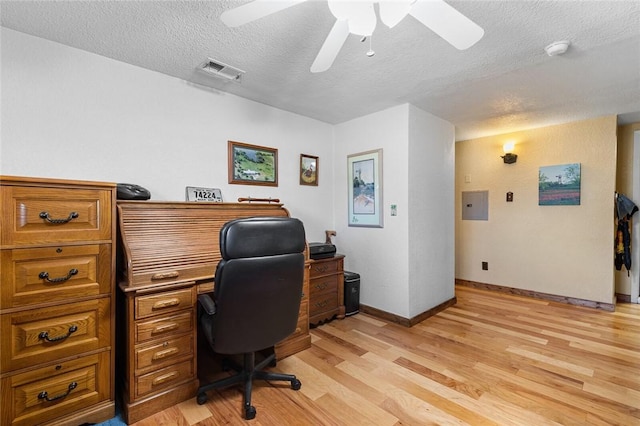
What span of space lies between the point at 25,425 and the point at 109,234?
3.44 ft

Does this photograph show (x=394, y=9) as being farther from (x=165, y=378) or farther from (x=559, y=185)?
(x=559, y=185)

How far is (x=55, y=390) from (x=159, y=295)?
26.8 inches

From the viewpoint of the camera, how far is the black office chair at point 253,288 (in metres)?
1.59

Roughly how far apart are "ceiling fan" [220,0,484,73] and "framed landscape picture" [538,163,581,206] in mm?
3459

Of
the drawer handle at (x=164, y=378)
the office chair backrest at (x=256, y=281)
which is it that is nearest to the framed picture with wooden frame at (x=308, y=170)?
the office chair backrest at (x=256, y=281)

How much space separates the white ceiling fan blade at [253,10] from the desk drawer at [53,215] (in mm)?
1265

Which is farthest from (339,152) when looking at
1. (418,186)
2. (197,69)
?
(197,69)

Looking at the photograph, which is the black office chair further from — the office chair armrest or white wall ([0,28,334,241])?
white wall ([0,28,334,241])

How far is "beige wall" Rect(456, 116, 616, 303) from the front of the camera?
361cm

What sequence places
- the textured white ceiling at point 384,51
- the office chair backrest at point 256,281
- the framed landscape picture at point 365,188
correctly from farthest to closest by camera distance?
the framed landscape picture at point 365,188, the textured white ceiling at point 384,51, the office chair backrest at point 256,281

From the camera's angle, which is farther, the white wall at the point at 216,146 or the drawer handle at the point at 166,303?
the white wall at the point at 216,146

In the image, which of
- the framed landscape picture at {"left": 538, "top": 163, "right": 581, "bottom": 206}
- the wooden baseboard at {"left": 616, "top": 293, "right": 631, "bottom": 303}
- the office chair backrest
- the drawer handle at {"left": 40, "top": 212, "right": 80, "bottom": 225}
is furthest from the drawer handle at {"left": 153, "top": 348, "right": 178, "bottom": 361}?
the wooden baseboard at {"left": 616, "top": 293, "right": 631, "bottom": 303}

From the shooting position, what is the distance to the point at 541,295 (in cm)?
405

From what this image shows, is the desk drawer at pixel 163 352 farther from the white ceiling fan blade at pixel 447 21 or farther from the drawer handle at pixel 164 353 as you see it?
the white ceiling fan blade at pixel 447 21
